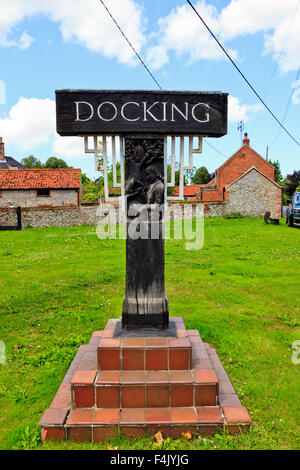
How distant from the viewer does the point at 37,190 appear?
104ft

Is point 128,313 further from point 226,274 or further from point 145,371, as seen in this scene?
point 226,274

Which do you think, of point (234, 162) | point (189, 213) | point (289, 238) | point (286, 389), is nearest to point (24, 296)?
point (286, 389)

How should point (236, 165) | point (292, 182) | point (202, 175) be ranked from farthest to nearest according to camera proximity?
point (202, 175), point (292, 182), point (236, 165)

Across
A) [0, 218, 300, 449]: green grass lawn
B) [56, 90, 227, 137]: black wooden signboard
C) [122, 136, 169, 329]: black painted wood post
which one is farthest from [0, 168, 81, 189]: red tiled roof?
[122, 136, 169, 329]: black painted wood post

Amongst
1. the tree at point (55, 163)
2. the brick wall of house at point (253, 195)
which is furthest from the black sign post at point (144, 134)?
the tree at point (55, 163)

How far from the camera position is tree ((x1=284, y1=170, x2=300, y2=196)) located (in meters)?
37.6

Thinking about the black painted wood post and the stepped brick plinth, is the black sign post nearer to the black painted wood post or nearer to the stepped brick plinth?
the black painted wood post

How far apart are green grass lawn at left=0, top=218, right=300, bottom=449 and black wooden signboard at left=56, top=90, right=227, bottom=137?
285 cm

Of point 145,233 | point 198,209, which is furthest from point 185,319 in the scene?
point 198,209

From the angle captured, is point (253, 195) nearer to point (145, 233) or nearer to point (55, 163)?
point (145, 233)

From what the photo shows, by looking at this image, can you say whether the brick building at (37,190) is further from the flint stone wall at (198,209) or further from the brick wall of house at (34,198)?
the flint stone wall at (198,209)

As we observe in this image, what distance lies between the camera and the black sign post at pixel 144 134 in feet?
11.5

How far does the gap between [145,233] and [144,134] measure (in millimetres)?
1064

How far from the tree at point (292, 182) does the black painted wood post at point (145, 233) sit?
37609 millimetres
